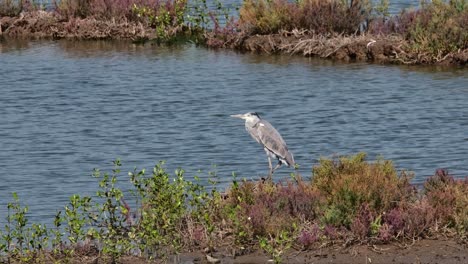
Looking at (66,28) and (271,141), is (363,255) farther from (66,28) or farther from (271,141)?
(66,28)

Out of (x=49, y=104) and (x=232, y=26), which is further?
(x=232, y=26)

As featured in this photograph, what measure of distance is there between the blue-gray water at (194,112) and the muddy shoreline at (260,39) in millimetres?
275

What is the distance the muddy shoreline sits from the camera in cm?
2841

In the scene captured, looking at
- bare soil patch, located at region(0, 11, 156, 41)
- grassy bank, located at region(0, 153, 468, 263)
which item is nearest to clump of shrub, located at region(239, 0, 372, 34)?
bare soil patch, located at region(0, 11, 156, 41)

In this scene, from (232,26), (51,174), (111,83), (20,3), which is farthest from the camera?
(20,3)

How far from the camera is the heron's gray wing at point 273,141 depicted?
17.0m

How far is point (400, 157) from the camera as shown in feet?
68.4

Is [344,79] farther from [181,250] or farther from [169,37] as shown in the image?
[181,250]

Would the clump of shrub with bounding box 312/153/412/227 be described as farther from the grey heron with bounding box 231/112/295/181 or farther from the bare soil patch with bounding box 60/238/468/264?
the grey heron with bounding box 231/112/295/181

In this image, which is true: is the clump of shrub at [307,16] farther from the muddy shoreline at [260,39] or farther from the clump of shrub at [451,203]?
the clump of shrub at [451,203]

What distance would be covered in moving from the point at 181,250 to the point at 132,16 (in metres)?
19.2

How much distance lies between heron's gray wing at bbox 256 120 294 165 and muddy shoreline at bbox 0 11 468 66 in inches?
437

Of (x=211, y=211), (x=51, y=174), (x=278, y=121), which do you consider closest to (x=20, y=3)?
(x=278, y=121)

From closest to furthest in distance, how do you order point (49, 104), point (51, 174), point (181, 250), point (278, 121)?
point (181, 250) → point (51, 174) → point (278, 121) → point (49, 104)
